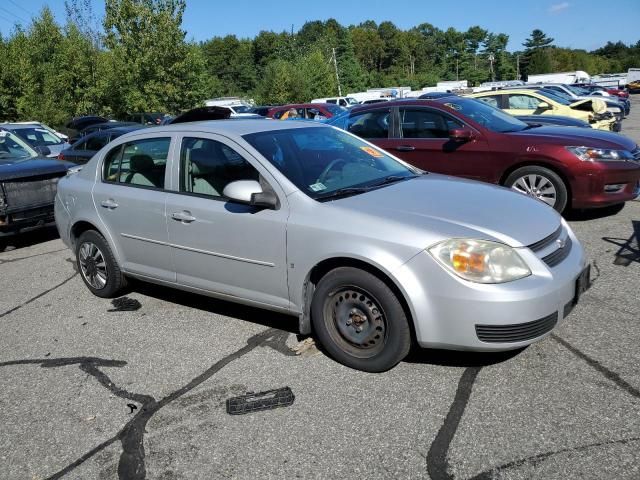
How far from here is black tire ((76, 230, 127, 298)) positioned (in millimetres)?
5305

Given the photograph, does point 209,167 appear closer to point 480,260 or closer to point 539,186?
point 480,260

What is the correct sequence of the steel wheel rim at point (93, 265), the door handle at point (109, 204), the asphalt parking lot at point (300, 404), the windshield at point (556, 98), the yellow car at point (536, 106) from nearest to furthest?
the asphalt parking lot at point (300, 404)
the door handle at point (109, 204)
the steel wheel rim at point (93, 265)
the yellow car at point (536, 106)
the windshield at point (556, 98)

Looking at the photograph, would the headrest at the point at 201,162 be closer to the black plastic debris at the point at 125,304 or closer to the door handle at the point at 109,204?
the door handle at the point at 109,204

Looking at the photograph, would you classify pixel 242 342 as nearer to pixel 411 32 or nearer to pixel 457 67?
pixel 457 67

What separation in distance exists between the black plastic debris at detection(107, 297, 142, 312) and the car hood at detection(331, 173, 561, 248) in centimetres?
244

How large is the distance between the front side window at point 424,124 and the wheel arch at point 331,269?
14.9 feet

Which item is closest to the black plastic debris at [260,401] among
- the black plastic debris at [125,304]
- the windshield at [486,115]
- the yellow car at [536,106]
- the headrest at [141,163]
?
the black plastic debris at [125,304]

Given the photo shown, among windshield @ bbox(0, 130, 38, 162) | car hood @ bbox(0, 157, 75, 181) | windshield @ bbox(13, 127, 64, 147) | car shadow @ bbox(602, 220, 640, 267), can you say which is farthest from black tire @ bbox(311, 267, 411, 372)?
windshield @ bbox(13, 127, 64, 147)

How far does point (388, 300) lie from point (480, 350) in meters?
0.60

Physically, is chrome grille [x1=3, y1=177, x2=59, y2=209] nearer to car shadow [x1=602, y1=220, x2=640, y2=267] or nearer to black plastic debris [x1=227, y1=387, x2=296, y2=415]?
black plastic debris [x1=227, y1=387, x2=296, y2=415]

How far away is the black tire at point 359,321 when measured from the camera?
348cm

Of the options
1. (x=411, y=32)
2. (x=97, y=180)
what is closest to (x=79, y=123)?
(x=97, y=180)

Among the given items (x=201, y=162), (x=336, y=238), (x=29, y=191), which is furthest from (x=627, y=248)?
(x=29, y=191)

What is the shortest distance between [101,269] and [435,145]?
4501 millimetres
